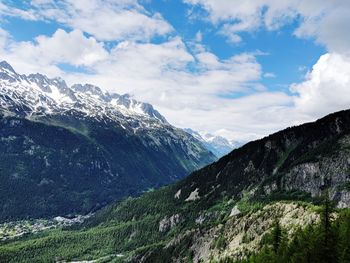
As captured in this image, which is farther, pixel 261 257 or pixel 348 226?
pixel 261 257

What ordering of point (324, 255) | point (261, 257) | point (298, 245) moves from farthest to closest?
1. point (261, 257)
2. point (298, 245)
3. point (324, 255)

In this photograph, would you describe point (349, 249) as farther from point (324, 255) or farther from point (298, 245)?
point (298, 245)

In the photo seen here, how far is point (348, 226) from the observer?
448 ft

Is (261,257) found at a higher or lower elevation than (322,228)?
lower

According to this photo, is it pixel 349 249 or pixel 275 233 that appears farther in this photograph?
pixel 275 233

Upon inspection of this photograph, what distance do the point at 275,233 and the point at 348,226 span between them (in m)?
25.4

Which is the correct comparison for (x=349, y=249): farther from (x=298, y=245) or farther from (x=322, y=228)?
(x=298, y=245)

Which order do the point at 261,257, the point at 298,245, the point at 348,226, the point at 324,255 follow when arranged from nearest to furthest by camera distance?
the point at 324,255, the point at 348,226, the point at 298,245, the point at 261,257

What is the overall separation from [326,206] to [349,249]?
43.8 feet

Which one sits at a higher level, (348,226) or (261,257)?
(348,226)

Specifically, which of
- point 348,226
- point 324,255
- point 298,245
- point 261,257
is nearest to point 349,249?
point 324,255

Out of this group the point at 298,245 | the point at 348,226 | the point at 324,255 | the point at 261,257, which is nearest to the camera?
the point at 324,255

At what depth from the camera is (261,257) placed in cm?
17188

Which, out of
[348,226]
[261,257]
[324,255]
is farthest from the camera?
[261,257]
